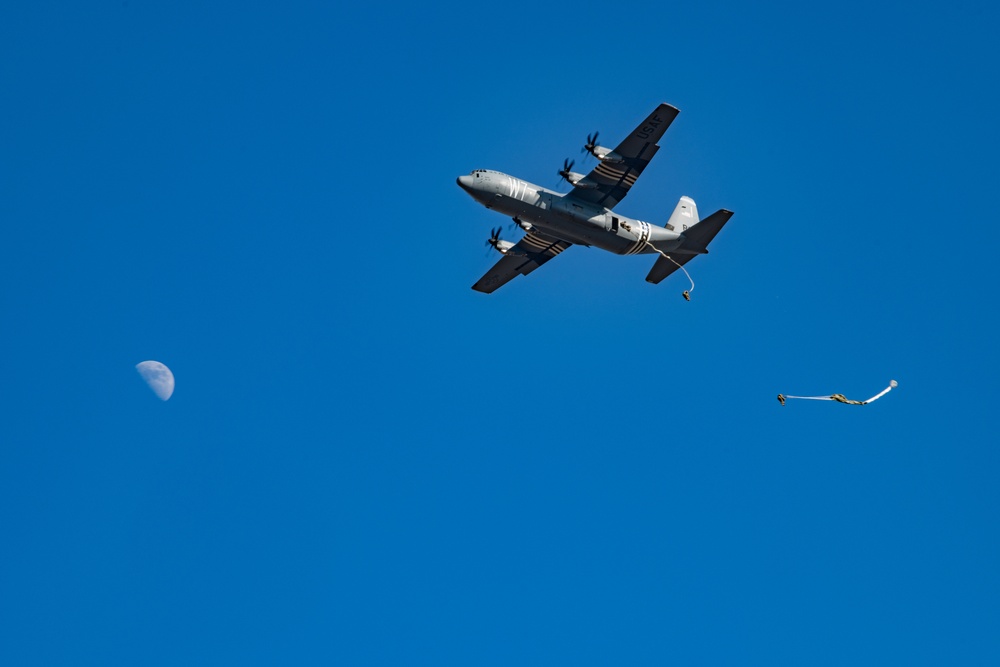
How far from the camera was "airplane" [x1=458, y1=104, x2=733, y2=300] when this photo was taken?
49219mm

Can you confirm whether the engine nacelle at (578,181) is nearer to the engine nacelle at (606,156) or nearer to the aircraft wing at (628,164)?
the aircraft wing at (628,164)

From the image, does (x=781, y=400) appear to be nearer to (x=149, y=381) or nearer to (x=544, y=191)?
(x=544, y=191)

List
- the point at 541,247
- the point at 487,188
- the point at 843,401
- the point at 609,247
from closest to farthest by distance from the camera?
1. the point at 843,401
2. the point at 487,188
3. the point at 609,247
4. the point at 541,247

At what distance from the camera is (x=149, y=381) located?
179 feet

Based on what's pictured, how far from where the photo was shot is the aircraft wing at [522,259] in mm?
55938

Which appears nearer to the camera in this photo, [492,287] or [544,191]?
[544,191]

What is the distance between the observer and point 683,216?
5691 centimetres

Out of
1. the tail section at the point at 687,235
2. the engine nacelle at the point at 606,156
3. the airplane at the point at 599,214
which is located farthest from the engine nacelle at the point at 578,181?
the tail section at the point at 687,235

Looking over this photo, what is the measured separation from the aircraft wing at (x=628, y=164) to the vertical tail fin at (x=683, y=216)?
18.1 ft

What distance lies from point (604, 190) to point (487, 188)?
646 cm

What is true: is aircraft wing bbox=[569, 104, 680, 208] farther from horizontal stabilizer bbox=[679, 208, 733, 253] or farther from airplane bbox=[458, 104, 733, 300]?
horizontal stabilizer bbox=[679, 208, 733, 253]

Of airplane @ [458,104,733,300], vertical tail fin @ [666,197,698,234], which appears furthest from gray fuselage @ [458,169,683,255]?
vertical tail fin @ [666,197,698,234]

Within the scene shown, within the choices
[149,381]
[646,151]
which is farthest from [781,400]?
[149,381]

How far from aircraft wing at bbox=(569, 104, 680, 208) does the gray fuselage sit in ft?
2.04
